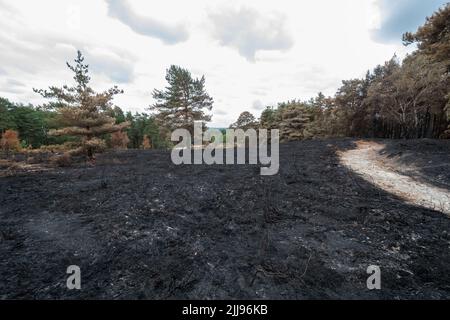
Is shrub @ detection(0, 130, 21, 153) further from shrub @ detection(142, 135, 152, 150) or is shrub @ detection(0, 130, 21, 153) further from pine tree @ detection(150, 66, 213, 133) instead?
shrub @ detection(142, 135, 152, 150)

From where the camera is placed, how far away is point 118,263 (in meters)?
2.91

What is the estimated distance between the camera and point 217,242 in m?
3.60

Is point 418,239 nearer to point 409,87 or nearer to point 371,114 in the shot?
point 409,87

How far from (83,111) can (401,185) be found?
13.3 metres

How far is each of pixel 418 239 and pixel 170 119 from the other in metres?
21.2

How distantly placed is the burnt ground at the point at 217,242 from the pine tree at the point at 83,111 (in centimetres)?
457

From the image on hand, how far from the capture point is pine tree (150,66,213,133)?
21.7 metres

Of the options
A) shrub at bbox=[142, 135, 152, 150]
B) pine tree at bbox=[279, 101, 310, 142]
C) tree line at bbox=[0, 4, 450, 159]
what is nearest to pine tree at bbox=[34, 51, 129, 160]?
tree line at bbox=[0, 4, 450, 159]

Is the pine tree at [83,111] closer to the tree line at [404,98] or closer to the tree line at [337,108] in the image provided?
the tree line at [337,108]

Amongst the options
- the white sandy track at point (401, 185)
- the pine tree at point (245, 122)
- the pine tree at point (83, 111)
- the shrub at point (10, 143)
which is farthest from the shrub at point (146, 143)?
the white sandy track at point (401, 185)

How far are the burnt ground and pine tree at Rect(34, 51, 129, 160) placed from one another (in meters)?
4.57

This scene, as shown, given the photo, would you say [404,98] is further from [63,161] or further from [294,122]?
[63,161]

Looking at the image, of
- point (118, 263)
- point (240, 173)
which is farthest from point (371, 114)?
point (118, 263)

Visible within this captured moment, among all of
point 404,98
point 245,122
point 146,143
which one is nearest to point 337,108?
point 404,98
